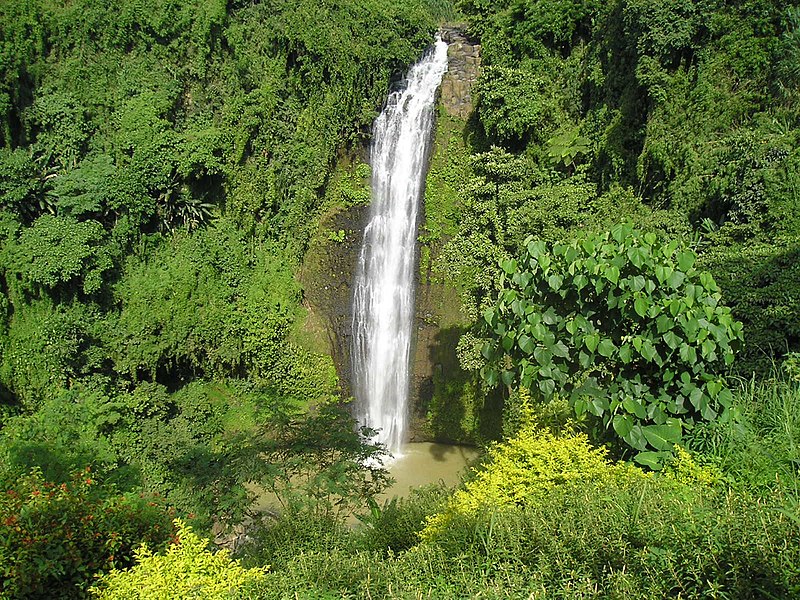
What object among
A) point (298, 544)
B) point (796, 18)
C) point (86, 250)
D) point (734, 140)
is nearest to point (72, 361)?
point (86, 250)

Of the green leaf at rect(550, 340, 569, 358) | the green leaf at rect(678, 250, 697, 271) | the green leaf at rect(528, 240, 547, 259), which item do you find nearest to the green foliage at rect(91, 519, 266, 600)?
the green leaf at rect(550, 340, 569, 358)

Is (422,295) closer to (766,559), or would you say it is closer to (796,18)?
(796,18)

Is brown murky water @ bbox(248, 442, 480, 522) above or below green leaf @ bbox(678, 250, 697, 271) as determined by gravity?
below

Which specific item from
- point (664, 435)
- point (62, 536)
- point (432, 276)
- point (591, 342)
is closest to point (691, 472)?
point (664, 435)

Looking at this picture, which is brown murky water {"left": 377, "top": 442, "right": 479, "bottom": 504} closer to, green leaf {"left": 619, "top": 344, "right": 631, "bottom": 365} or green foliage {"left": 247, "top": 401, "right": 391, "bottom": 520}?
green foliage {"left": 247, "top": 401, "right": 391, "bottom": 520}

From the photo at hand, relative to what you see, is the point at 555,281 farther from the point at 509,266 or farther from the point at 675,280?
the point at 675,280

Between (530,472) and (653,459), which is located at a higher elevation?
(653,459)
